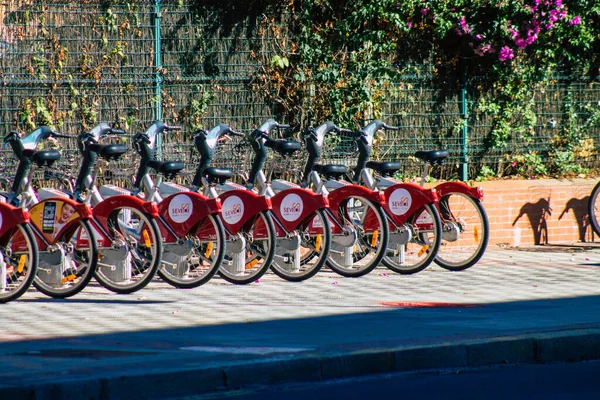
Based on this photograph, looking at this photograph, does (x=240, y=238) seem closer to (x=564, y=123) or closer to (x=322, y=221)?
(x=322, y=221)

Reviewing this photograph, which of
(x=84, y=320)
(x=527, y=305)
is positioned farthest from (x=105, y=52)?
(x=527, y=305)

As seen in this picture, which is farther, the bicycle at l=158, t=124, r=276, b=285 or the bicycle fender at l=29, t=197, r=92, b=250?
the bicycle at l=158, t=124, r=276, b=285

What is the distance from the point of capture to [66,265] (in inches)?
372

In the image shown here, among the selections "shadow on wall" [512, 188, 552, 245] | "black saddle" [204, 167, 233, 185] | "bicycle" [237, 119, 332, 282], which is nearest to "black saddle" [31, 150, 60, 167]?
"black saddle" [204, 167, 233, 185]

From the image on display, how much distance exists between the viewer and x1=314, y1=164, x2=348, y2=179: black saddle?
11.0 meters

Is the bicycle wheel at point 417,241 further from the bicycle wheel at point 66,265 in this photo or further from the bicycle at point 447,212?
the bicycle wheel at point 66,265

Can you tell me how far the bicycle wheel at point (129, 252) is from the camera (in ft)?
31.2

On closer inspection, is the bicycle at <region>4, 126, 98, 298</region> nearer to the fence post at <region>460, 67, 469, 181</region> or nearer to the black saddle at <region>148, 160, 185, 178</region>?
the black saddle at <region>148, 160, 185, 178</region>

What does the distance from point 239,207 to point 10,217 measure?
2.02 m

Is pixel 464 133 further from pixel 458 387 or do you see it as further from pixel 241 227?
pixel 458 387

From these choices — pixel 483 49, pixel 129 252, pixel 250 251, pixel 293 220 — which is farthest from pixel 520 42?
pixel 129 252

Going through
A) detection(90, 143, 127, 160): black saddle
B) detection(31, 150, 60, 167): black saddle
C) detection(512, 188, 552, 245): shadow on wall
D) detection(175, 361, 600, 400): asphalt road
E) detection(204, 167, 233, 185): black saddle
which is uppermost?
detection(90, 143, 127, 160): black saddle

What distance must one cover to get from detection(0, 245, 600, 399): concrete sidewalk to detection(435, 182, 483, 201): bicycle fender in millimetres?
781

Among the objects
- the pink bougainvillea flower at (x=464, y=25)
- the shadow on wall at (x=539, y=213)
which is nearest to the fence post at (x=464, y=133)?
the pink bougainvillea flower at (x=464, y=25)
